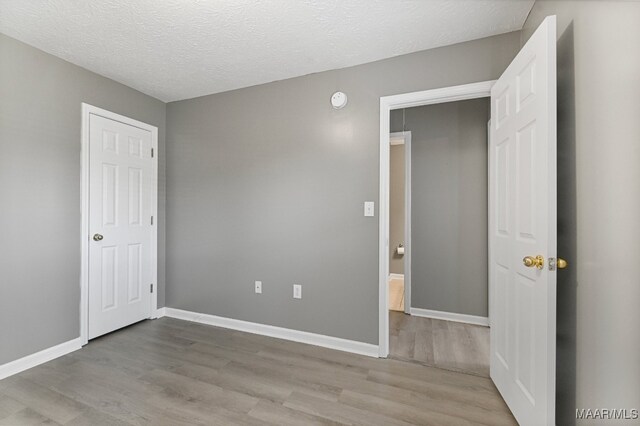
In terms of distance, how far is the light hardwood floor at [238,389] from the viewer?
5.49ft

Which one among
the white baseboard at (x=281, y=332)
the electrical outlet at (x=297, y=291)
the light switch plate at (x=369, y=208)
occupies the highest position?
the light switch plate at (x=369, y=208)

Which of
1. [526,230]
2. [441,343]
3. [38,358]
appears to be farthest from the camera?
[441,343]

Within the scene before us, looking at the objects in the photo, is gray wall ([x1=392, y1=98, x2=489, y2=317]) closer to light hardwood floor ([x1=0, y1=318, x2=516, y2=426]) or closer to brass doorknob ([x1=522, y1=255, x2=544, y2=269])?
light hardwood floor ([x1=0, y1=318, x2=516, y2=426])

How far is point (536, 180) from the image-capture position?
1417 mm

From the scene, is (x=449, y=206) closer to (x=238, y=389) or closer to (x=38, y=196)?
(x=238, y=389)

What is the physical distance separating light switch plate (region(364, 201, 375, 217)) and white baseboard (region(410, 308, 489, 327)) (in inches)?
64.2

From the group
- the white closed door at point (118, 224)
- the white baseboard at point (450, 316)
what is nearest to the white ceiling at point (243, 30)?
the white closed door at point (118, 224)

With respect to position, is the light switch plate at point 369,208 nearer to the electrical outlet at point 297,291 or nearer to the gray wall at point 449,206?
the electrical outlet at point 297,291

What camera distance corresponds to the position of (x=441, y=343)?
8.66ft

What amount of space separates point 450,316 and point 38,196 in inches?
157

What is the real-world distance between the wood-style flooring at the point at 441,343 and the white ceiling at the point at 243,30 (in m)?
2.48

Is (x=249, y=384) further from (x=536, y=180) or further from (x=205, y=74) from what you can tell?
(x=205, y=74)

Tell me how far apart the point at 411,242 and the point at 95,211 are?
10.7 ft

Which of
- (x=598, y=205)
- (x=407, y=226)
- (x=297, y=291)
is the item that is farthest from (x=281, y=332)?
(x=598, y=205)
